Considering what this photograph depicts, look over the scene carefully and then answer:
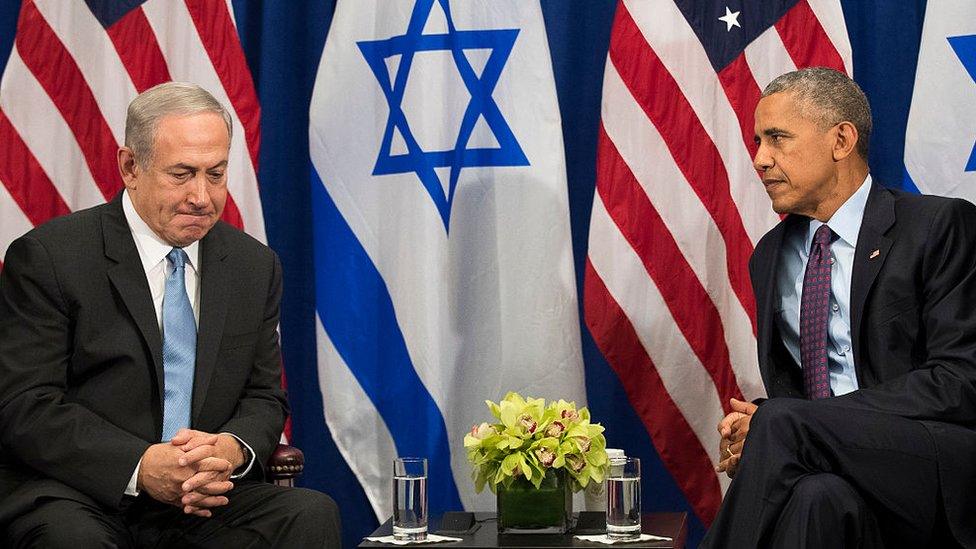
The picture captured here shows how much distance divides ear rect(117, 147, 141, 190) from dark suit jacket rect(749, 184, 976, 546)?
177cm

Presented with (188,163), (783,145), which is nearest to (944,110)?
(783,145)

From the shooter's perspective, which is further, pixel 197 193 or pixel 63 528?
pixel 197 193

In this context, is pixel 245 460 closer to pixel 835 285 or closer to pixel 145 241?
pixel 145 241

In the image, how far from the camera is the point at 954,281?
330cm

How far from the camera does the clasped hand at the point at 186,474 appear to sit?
120 inches

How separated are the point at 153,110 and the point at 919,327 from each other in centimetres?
207

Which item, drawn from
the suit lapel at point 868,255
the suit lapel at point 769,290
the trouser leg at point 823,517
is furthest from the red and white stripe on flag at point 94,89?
the trouser leg at point 823,517

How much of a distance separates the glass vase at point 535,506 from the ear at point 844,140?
122cm

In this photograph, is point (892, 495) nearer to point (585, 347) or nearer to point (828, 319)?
point (828, 319)

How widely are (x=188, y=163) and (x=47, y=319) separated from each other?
20.6 inches

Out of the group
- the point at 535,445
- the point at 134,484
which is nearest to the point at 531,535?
Answer: the point at 535,445

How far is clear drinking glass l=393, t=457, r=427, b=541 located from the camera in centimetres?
315

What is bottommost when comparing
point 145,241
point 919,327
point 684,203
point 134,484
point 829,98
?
point 134,484

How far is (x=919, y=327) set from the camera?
3.37 meters
